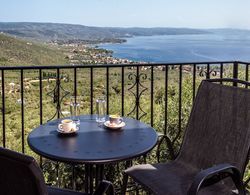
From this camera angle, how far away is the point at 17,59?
1376 centimetres

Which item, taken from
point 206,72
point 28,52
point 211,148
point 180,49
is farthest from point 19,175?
point 180,49

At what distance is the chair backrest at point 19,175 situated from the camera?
116 cm

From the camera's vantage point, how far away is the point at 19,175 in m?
1.21

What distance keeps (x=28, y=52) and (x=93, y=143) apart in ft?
48.1

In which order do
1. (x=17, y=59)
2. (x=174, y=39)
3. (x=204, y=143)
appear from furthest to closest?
1. (x=174, y=39)
2. (x=17, y=59)
3. (x=204, y=143)

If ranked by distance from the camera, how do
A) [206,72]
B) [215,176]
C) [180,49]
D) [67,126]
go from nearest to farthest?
[215,176] → [67,126] → [206,72] → [180,49]

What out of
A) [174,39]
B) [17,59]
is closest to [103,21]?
[17,59]

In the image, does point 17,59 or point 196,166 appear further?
point 17,59

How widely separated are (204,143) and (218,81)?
0.53 metres

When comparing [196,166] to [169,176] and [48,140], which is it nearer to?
[169,176]

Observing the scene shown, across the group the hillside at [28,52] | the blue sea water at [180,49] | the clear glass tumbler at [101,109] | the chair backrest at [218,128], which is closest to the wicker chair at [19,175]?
the clear glass tumbler at [101,109]

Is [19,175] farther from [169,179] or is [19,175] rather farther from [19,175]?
[169,179]

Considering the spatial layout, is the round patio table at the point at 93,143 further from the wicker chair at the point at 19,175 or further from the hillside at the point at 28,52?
the hillside at the point at 28,52

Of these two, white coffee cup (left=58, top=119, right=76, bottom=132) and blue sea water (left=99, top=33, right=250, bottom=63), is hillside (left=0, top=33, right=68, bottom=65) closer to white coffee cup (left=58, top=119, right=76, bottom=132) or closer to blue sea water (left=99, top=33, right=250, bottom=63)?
blue sea water (left=99, top=33, right=250, bottom=63)
